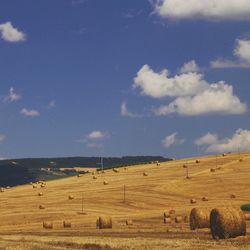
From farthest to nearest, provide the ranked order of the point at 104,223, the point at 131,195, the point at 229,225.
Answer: the point at 131,195 < the point at 104,223 < the point at 229,225

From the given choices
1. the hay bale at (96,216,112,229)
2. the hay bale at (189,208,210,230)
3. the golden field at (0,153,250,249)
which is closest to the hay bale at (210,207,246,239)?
the hay bale at (189,208,210,230)

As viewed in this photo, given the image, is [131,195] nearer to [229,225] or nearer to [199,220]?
[199,220]

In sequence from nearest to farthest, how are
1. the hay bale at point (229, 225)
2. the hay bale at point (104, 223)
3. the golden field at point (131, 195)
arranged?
the hay bale at point (229, 225)
the hay bale at point (104, 223)
the golden field at point (131, 195)

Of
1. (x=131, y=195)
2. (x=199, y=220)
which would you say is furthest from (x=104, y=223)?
(x=131, y=195)

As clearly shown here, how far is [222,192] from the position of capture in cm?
8638

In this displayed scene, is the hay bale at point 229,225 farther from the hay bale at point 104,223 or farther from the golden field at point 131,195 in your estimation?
the golden field at point 131,195

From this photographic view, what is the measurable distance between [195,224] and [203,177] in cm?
4893

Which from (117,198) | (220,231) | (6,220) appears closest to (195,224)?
(220,231)

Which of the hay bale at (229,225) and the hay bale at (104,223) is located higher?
the hay bale at (229,225)

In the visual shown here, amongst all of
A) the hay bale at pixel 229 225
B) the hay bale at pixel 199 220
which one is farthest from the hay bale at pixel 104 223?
the hay bale at pixel 229 225

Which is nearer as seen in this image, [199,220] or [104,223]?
[199,220]

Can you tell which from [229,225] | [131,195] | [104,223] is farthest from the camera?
[131,195]

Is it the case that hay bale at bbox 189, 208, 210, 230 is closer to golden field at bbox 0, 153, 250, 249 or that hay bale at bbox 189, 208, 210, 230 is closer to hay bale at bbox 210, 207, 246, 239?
golden field at bbox 0, 153, 250, 249

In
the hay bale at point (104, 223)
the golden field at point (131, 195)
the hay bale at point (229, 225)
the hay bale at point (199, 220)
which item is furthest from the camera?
the golden field at point (131, 195)
